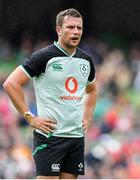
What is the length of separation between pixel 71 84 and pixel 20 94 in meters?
0.35

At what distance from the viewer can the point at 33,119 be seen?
198 inches

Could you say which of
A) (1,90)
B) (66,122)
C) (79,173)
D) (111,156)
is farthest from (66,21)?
(1,90)

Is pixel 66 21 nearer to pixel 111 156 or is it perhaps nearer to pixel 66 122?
pixel 66 122

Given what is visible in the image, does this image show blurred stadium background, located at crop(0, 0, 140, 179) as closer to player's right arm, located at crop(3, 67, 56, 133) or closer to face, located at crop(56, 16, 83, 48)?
face, located at crop(56, 16, 83, 48)

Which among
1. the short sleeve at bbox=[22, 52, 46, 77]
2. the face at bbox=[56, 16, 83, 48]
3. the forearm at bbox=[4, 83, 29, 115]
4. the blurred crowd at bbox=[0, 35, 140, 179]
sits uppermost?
the face at bbox=[56, 16, 83, 48]

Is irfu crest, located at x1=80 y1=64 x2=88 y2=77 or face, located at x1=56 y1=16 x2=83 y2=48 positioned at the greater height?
face, located at x1=56 y1=16 x2=83 y2=48

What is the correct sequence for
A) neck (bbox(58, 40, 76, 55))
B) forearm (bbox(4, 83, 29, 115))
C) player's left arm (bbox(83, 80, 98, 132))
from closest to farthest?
1. forearm (bbox(4, 83, 29, 115))
2. neck (bbox(58, 40, 76, 55))
3. player's left arm (bbox(83, 80, 98, 132))

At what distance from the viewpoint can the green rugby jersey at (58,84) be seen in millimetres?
5000

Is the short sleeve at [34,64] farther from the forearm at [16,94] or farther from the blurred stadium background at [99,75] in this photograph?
the blurred stadium background at [99,75]

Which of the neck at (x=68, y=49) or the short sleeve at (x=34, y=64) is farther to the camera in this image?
the neck at (x=68, y=49)

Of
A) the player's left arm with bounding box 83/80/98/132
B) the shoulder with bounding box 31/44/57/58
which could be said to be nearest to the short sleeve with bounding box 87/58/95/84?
the player's left arm with bounding box 83/80/98/132

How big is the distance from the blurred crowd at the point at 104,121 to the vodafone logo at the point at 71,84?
417 centimetres

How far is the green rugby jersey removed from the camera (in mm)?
5000

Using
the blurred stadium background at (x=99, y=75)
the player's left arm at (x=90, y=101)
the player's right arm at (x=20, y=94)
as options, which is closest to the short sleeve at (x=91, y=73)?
the player's left arm at (x=90, y=101)
